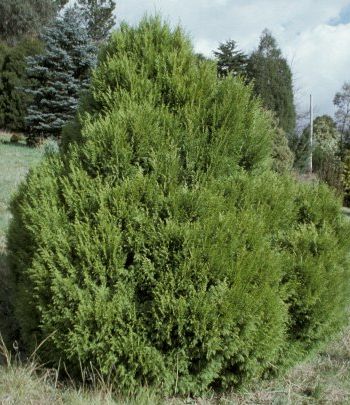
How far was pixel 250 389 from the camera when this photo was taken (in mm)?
2971

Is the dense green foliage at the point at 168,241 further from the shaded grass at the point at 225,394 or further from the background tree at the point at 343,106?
the background tree at the point at 343,106

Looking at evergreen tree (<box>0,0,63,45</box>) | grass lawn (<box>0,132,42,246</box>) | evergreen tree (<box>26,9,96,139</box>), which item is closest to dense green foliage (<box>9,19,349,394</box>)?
grass lawn (<box>0,132,42,246</box>)

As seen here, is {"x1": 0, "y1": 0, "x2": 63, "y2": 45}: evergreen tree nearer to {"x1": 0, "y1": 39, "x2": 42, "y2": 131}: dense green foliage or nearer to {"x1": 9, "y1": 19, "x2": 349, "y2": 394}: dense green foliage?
{"x1": 0, "y1": 39, "x2": 42, "y2": 131}: dense green foliage

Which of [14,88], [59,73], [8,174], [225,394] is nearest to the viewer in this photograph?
[225,394]

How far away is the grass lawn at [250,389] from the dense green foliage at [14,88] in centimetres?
2081

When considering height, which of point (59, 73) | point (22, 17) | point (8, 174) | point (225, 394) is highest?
point (22, 17)

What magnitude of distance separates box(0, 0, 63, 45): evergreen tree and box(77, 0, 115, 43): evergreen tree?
3242 millimetres

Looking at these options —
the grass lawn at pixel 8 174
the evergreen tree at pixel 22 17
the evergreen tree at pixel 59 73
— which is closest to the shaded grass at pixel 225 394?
the grass lawn at pixel 8 174

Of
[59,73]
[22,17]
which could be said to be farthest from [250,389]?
[22,17]

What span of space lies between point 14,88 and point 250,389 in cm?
2246

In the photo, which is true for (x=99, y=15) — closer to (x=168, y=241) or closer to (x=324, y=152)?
(x=324, y=152)

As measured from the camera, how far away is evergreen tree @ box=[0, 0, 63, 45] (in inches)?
1326

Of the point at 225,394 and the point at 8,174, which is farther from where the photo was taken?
the point at 8,174

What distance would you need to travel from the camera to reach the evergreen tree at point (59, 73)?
16.8 meters
